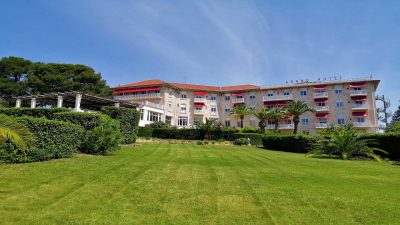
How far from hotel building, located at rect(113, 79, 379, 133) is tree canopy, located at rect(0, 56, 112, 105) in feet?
34.2

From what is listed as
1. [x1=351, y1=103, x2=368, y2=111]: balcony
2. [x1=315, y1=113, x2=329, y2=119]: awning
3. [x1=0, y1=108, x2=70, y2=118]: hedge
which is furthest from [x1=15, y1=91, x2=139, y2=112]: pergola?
[x1=351, y1=103, x2=368, y2=111]: balcony

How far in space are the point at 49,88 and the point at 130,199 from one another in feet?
185

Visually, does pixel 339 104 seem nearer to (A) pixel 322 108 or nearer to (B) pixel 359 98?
(A) pixel 322 108

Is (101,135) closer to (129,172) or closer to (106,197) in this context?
(129,172)

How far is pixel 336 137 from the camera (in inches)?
902

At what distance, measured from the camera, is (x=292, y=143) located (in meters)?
31.9

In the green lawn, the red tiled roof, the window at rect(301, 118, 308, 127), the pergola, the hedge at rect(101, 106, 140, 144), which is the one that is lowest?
the green lawn

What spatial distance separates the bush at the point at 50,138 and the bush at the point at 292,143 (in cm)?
2204

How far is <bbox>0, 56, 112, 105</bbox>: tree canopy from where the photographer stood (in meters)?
54.0

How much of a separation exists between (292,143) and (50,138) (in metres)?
25.5

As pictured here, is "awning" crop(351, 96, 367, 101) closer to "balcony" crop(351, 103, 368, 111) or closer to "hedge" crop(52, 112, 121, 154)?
"balcony" crop(351, 103, 368, 111)

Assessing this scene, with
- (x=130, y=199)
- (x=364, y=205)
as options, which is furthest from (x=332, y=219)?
(x=130, y=199)

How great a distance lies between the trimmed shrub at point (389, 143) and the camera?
75.7 feet

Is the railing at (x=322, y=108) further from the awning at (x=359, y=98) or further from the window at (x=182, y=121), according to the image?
the window at (x=182, y=121)
